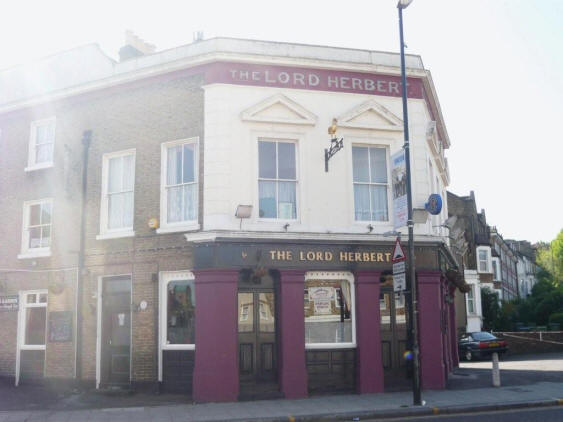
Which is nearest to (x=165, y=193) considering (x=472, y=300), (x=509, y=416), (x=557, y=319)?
(x=509, y=416)

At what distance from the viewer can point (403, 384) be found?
14.9 m

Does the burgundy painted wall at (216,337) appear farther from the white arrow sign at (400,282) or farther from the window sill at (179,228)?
the white arrow sign at (400,282)

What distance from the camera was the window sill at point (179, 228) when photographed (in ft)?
47.8

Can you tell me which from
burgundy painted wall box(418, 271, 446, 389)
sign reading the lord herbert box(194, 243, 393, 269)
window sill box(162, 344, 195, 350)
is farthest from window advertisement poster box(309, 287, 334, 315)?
window sill box(162, 344, 195, 350)

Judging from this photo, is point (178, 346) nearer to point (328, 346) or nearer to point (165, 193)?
point (328, 346)

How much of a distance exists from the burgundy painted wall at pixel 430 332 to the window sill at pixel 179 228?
6046mm

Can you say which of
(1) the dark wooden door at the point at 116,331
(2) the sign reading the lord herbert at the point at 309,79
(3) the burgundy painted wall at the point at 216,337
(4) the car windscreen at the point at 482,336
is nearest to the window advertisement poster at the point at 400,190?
(2) the sign reading the lord herbert at the point at 309,79

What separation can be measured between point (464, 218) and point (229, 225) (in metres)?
32.0

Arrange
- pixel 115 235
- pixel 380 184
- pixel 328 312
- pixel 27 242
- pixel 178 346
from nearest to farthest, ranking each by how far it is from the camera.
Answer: pixel 178 346
pixel 328 312
pixel 115 235
pixel 380 184
pixel 27 242

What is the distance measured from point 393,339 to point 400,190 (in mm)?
4163

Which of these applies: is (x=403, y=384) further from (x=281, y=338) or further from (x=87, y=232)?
(x=87, y=232)

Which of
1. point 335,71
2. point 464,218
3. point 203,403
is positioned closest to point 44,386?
point 203,403

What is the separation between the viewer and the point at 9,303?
17.2 meters

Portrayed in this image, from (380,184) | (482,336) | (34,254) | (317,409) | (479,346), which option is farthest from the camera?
(482,336)
